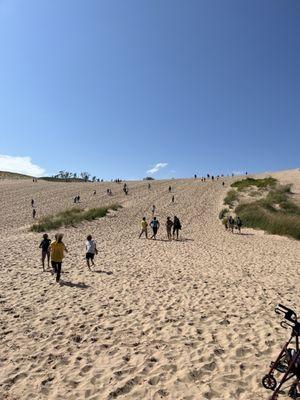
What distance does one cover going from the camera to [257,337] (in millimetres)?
8281

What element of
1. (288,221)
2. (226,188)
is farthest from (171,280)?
(226,188)

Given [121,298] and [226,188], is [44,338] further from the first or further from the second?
[226,188]

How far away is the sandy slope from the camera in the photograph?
643 cm

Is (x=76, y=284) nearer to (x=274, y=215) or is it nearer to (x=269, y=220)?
(x=269, y=220)

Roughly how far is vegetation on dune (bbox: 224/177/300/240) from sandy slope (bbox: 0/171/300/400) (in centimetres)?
746

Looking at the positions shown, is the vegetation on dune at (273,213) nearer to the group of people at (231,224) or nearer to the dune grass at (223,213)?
the dune grass at (223,213)

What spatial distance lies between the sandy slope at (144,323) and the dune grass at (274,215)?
23.7ft

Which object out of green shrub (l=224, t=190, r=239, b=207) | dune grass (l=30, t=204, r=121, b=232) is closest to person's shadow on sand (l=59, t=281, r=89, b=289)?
dune grass (l=30, t=204, r=121, b=232)

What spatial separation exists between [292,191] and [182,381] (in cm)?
4708

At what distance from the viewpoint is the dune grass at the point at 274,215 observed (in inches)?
1128

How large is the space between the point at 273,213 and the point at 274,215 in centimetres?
159

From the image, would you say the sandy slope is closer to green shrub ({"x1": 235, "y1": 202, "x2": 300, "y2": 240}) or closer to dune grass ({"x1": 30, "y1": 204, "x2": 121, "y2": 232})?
green shrub ({"x1": 235, "y1": 202, "x2": 300, "y2": 240})

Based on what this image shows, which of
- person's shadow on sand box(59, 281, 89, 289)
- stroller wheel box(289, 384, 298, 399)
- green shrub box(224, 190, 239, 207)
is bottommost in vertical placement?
stroller wheel box(289, 384, 298, 399)

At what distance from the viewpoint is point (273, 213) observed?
35906mm
